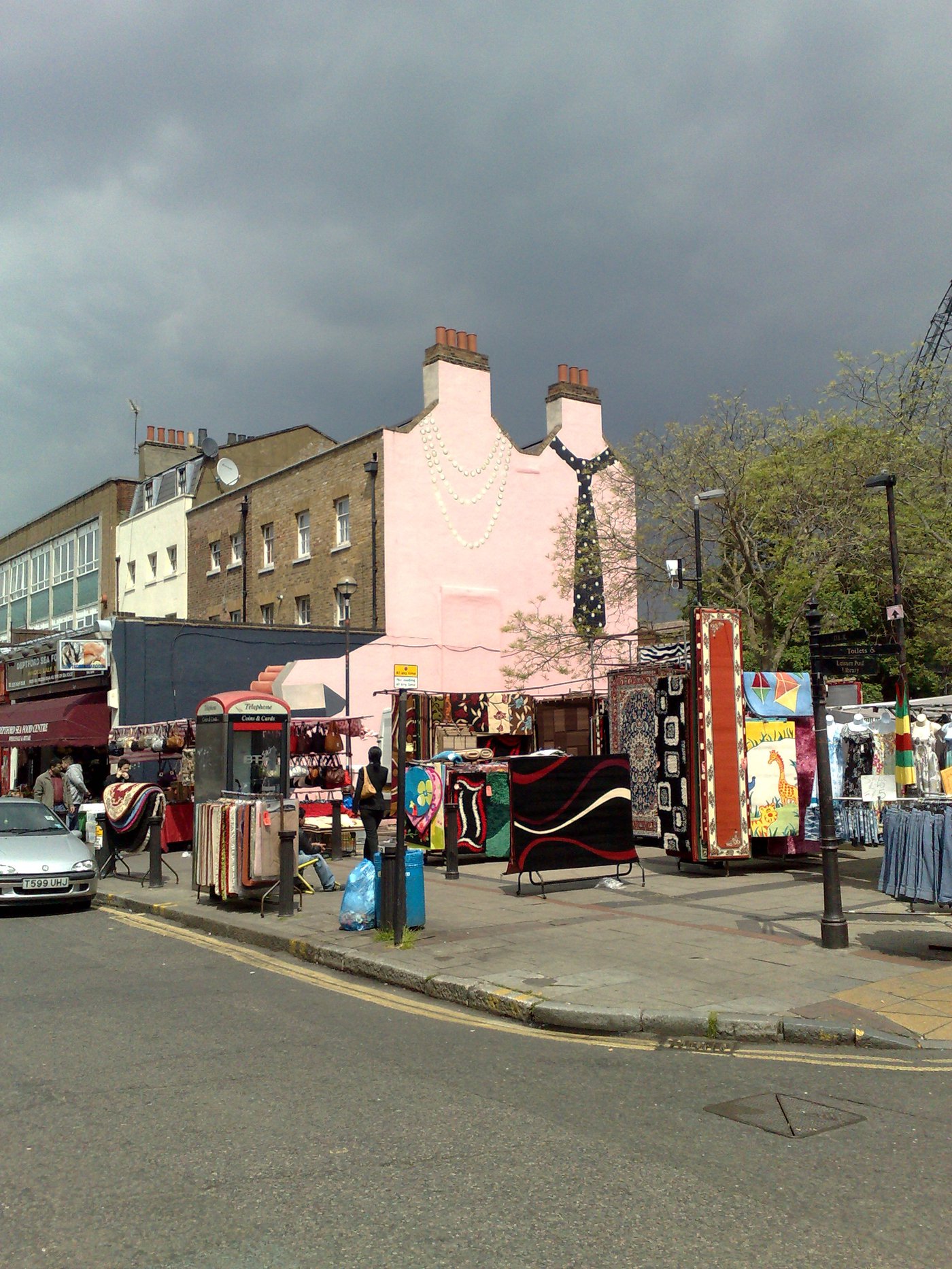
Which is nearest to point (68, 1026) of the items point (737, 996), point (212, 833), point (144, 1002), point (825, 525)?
point (144, 1002)

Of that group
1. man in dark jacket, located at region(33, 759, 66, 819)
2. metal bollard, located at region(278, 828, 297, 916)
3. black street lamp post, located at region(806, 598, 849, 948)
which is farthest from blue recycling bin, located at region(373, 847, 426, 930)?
man in dark jacket, located at region(33, 759, 66, 819)

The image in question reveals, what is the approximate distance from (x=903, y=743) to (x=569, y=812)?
163 inches

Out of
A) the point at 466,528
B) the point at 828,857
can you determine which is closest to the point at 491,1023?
the point at 828,857

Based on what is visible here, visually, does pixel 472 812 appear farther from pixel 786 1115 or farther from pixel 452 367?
pixel 452 367

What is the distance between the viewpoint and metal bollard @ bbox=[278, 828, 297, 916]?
11.9 metres

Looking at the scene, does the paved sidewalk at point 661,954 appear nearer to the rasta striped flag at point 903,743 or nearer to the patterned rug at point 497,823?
the rasta striped flag at point 903,743

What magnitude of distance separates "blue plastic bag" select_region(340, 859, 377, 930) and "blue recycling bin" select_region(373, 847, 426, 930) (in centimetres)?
13

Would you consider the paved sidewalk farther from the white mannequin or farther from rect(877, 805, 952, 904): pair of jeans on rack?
the white mannequin

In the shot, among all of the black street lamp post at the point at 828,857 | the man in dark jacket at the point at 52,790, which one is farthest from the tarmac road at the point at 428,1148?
the man in dark jacket at the point at 52,790

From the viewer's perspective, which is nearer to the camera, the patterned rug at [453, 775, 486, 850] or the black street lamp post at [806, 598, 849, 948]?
the black street lamp post at [806, 598, 849, 948]

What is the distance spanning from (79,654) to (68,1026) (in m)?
20.8

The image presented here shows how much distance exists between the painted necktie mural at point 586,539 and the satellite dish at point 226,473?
41.2 feet

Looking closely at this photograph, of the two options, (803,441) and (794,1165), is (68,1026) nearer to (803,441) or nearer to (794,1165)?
(794,1165)

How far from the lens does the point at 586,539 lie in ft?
104
